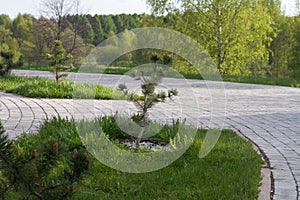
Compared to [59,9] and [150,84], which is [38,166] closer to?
[150,84]

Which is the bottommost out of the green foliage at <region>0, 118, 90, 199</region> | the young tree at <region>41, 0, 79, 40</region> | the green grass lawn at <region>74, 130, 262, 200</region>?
the green grass lawn at <region>74, 130, 262, 200</region>

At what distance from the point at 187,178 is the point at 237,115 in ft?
12.6

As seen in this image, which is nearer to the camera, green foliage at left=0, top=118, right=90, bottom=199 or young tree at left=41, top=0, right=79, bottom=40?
green foliage at left=0, top=118, right=90, bottom=199

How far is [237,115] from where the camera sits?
278 inches

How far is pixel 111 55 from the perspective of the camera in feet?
13.1

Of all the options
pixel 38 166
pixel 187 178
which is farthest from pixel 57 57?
pixel 38 166

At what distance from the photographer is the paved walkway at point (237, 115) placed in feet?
13.4

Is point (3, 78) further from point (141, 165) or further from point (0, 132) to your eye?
point (0, 132)

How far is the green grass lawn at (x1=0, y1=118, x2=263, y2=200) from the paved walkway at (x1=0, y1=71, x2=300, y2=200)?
275mm

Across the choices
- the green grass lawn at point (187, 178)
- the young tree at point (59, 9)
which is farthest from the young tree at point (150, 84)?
the young tree at point (59, 9)

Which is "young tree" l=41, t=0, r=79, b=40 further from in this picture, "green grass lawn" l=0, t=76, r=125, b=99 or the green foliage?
the green foliage

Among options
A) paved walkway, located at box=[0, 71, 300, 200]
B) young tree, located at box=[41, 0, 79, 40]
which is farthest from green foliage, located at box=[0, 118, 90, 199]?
young tree, located at box=[41, 0, 79, 40]

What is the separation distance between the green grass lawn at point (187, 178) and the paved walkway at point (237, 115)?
0.27 m

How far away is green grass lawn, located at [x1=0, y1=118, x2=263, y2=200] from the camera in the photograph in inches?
121
